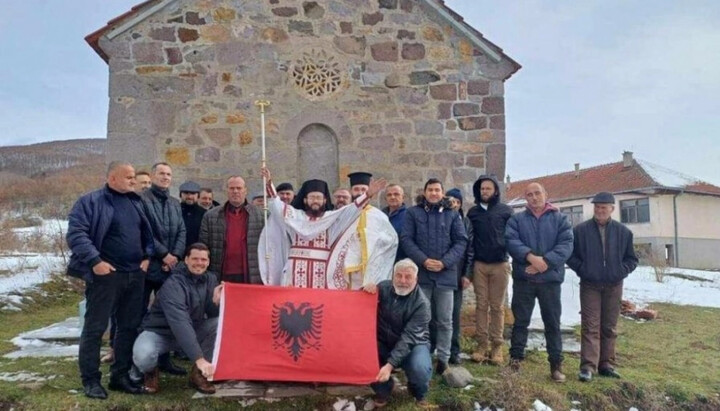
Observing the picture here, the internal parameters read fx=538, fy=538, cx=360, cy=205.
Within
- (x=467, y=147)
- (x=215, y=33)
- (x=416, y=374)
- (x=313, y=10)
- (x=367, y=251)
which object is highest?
(x=313, y=10)

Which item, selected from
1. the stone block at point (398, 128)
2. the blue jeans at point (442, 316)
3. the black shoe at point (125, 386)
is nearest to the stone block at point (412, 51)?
the stone block at point (398, 128)

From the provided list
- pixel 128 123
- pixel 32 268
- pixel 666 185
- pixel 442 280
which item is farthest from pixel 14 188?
pixel 666 185

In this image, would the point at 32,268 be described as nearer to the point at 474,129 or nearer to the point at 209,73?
the point at 209,73

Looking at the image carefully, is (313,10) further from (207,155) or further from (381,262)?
(381,262)

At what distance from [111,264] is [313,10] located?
4308mm

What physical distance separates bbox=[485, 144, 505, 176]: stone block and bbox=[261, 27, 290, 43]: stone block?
9.89 feet

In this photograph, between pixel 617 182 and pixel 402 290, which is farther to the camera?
pixel 617 182

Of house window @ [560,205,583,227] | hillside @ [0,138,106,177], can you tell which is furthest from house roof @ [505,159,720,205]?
hillside @ [0,138,106,177]

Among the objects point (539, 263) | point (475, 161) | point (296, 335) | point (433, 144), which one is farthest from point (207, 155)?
point (539, 263)

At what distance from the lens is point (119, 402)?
4.12 meters

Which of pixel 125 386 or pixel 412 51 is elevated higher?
pixel 412 51

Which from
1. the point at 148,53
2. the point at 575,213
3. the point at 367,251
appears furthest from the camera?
the point at 575,213

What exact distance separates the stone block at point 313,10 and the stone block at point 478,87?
215 cm

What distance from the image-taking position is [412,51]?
7086mm
